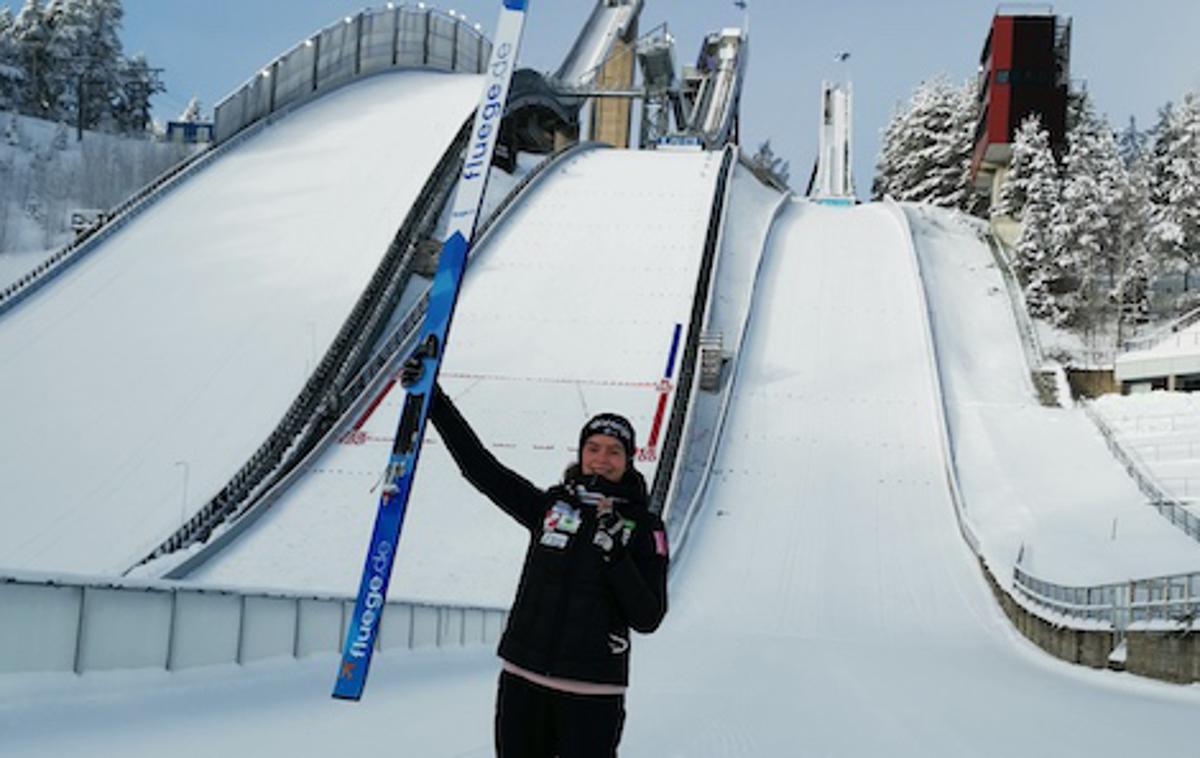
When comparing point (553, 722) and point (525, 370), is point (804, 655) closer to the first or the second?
point (553, 722)

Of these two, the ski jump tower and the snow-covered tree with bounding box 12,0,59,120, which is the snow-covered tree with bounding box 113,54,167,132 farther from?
the ski jump tower

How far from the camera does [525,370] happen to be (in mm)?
24219

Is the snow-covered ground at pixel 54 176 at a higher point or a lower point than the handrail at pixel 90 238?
higher

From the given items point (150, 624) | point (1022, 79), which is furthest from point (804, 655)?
point (1022, 79)

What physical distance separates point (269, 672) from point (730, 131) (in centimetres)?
5361

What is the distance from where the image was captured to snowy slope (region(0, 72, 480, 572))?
17.8m

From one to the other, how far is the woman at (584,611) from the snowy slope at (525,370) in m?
12.8

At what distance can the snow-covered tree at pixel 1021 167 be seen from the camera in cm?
4184

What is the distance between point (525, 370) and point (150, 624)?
1834cm

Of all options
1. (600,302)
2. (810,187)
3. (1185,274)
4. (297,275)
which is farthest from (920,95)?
(297,275)

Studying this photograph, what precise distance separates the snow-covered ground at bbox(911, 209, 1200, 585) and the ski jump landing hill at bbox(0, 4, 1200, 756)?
0.97 ft

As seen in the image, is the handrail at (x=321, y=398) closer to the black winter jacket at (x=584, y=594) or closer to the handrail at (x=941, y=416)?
the handrail at (x=941, y=416)

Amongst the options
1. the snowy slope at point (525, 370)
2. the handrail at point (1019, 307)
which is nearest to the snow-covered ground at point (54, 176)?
the snowy slope at point (525, 370)

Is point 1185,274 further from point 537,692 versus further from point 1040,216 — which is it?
point 537,692
